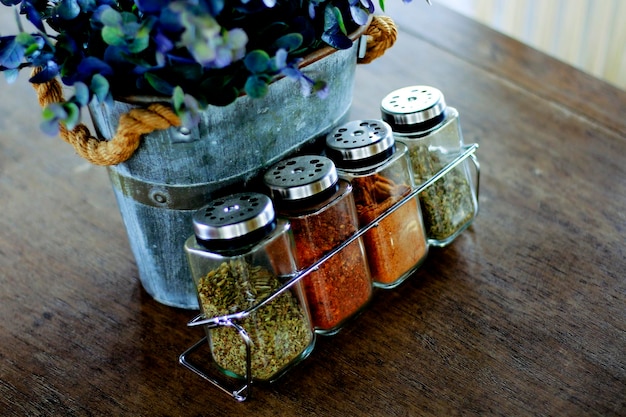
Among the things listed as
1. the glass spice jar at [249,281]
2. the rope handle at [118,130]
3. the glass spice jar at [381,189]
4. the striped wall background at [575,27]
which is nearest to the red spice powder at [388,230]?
the glass spice jar at [381,189]

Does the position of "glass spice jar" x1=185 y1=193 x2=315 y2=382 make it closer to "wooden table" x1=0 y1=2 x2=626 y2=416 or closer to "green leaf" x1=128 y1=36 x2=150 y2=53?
"wooden table" x1=0 y1=2 x2=626 y2=416

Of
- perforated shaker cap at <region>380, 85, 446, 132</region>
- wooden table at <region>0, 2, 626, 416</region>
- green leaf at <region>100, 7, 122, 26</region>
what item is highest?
green leaf at <region>100, 7, 122, 26</region>

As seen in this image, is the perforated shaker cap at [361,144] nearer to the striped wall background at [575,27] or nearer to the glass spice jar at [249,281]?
the glass spice jar at [249,281]

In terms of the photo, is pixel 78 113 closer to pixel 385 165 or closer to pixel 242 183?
pixel 242 183

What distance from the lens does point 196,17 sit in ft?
1.83

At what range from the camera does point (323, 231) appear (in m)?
0.76

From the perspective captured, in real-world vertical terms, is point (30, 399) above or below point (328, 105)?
below

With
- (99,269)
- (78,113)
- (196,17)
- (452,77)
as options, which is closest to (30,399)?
(99,269)

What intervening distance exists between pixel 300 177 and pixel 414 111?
7.4 inches

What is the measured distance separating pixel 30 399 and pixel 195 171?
290mm

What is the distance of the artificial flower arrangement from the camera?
588 millimetres

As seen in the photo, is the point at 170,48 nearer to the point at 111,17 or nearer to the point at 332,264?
the point at 111,17

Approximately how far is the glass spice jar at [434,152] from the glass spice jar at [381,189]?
0.12 feet

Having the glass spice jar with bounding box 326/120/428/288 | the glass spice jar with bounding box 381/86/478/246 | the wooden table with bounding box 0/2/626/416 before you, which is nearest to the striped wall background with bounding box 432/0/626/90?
the wooden table with bounding box 0/2/626/416
